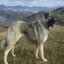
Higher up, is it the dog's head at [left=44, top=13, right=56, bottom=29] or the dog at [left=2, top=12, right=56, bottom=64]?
the dog's head at [left=44, top=13, right=56, bottom=29]

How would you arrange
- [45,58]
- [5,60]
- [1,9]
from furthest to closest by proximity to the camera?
[1,9]
[45,58]
[5,60]

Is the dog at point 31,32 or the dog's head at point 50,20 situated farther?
the dog's head at point 50,20

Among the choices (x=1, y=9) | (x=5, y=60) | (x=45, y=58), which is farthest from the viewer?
(x=1, y=9)

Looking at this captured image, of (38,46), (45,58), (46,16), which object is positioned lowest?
(45,58)

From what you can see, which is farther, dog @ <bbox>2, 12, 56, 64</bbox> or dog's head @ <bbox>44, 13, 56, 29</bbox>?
dog's head @ <bbox>44, 13, 56, 29</bbox>

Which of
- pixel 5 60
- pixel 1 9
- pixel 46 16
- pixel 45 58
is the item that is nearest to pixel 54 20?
pixel 46 16

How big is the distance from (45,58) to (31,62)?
80 cm

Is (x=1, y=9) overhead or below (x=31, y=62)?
overhead

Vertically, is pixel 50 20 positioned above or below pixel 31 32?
above

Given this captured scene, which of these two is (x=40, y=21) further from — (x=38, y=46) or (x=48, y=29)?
(x=38, y=46)

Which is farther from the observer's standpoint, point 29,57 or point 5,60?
point 29,57

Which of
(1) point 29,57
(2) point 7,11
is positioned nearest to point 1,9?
(2) point 7,11

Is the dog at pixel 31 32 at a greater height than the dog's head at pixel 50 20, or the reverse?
the dog's head at pixel 50 20

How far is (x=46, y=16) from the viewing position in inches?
334
